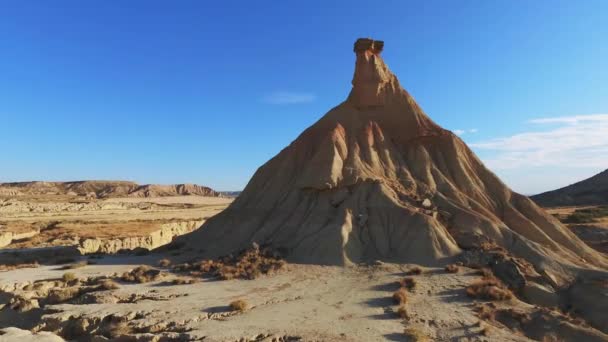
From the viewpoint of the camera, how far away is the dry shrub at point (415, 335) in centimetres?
1194

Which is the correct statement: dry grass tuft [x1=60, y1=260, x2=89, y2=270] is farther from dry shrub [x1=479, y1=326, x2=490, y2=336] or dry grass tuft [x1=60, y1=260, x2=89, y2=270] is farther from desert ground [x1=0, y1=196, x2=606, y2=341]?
dry shrub [x1=479, y1=326, x2=490, y2=336]

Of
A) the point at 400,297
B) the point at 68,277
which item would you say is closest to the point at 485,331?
the point at 400,297

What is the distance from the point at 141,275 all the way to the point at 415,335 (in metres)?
14.0

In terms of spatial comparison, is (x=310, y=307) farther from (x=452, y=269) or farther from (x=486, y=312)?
(x=452, y=269)

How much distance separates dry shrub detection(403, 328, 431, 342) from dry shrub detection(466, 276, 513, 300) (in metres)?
4.72

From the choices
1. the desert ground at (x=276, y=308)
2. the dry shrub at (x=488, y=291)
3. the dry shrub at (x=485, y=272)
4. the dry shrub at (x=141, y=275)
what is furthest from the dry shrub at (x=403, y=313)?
the dry shrub at (x=141, y=275)

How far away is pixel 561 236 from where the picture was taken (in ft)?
77.6

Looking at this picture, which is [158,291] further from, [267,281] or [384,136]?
[384,136]

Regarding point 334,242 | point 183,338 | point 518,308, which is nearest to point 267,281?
point 334,242

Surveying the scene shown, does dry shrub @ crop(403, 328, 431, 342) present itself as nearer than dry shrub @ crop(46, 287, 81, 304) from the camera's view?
Yes

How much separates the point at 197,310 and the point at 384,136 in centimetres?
1965

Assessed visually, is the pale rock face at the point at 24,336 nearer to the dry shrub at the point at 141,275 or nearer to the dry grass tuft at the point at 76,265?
the dry shrub at the point at 141,275

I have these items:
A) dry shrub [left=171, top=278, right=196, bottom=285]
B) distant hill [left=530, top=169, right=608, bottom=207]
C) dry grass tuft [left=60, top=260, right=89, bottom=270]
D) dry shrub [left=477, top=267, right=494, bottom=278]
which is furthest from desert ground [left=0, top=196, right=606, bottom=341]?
distant hill [left=530, top=169, right=608, bottom=207]

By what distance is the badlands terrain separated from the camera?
13719mm
